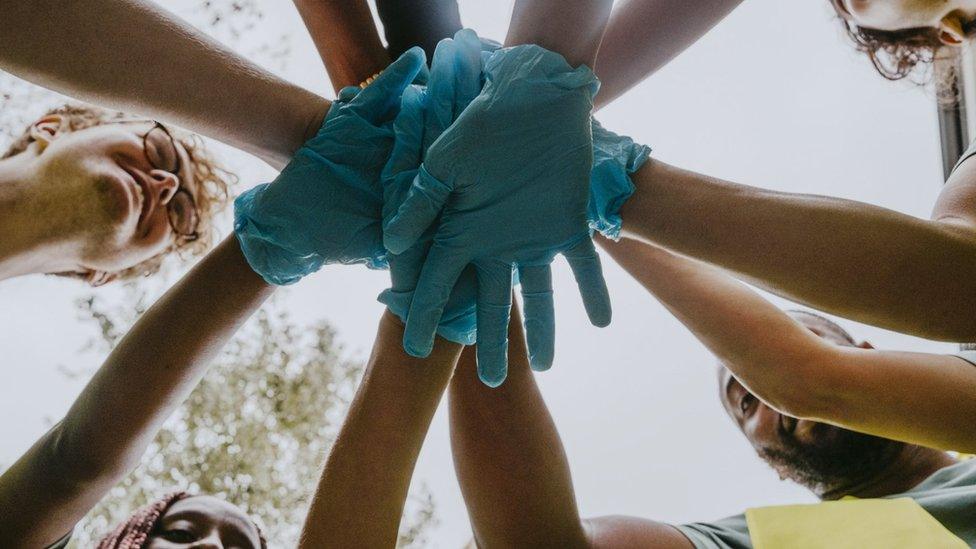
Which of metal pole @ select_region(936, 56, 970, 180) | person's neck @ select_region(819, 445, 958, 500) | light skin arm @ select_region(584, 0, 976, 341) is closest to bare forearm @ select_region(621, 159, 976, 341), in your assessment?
light skin arm @ select_region(584, 0, 976, 341)

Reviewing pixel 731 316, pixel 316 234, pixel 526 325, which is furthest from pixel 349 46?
pixel 731 316

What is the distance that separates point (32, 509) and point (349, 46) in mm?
999

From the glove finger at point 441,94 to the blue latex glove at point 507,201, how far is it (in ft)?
0.27

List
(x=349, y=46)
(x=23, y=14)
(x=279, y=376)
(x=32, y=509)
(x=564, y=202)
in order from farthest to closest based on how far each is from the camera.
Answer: (x=279, y=376), (x=349, y=46), (x=32, y=509), (x=564, y=202), (x=23, y=14)

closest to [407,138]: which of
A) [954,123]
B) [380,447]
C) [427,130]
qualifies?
[427,130]

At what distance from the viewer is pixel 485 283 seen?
952mm

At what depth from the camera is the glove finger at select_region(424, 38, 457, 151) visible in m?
0.96

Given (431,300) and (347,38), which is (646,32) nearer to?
(347,38)

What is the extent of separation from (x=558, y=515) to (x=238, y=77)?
0.92 m

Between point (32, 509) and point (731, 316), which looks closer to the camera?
point (32, 509)

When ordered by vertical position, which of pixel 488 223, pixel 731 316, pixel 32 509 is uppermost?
pixel 488 223

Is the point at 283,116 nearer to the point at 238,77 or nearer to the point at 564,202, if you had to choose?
the point at 238,77

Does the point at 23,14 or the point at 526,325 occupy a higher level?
the point at 23,14

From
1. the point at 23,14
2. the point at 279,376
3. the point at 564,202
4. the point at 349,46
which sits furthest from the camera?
the point at 279,376
